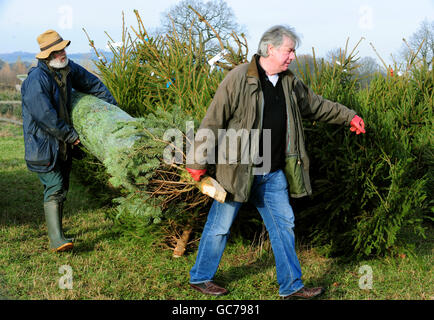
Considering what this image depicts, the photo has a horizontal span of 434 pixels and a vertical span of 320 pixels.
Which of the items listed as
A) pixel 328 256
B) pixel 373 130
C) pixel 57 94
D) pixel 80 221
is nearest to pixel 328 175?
pixel 373 130

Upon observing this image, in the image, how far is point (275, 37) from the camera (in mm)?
3645

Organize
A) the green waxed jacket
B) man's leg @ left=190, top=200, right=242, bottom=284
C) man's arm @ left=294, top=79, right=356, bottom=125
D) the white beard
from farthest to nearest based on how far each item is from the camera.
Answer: the white beard < man's arm @ left=294, top=79, right=356, bottom=125 < man's leg @ left=190, top=200, right=242, bottom=284 < the green waxed jacket

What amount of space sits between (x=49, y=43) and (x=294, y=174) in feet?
9.43

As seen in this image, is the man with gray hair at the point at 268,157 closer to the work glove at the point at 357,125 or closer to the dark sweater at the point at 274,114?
the dark sweater at the point at 274,114

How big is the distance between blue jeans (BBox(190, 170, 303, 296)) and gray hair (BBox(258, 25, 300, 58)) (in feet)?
3.20

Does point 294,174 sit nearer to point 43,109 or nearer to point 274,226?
point 274,226

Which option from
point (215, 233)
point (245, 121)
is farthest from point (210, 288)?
point (245, 121)

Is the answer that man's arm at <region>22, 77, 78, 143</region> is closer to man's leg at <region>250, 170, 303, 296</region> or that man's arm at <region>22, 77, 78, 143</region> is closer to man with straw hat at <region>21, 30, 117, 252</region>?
man with straw hat at <region>21, 30, 117, 252</region>

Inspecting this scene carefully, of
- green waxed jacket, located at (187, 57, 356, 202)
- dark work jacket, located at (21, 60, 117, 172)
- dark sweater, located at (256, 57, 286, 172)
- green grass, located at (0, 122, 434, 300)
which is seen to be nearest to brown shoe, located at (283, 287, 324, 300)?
green grass, located at (0, 122, 434, 300)

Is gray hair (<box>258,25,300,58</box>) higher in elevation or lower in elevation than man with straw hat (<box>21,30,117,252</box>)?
higher

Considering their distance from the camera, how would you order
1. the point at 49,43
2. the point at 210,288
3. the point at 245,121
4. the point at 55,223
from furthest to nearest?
the point at 55,223 < the point at 49,43 < the point at 210,288 < the point at 245,121

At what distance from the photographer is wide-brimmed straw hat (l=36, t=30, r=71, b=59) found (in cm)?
489

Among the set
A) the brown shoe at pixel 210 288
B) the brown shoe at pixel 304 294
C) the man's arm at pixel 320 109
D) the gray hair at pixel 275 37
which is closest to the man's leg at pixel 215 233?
the brown shoe at pixel 210 288

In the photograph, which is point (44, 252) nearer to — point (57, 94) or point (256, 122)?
point (57, 94)
